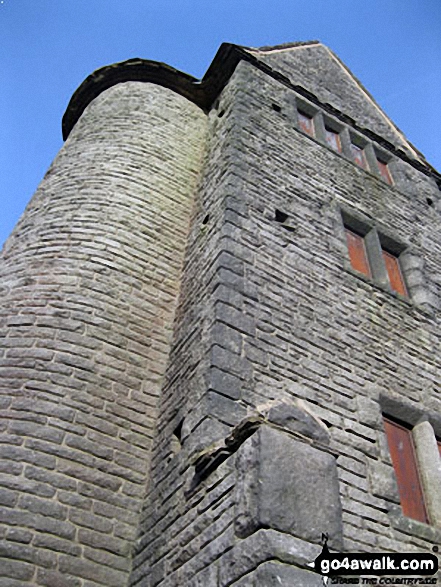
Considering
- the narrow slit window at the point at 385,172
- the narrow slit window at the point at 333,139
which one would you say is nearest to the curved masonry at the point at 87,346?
the narrow slit window at the point at 333,139

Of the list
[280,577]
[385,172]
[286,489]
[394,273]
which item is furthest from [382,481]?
[385,172]

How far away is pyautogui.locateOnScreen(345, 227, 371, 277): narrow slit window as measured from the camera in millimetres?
6926

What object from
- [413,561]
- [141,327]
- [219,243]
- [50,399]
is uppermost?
[219,243]

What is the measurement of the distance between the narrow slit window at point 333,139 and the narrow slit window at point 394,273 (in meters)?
2.30

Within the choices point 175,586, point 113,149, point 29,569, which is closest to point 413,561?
point 175,586

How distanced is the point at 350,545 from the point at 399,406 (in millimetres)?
1895

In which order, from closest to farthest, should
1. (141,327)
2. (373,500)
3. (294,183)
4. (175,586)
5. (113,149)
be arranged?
(175,586) → (373,500) → (141,327) → (294,183) → (113,149)

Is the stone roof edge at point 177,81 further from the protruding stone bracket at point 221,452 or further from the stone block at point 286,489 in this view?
the stone block at point 286,489

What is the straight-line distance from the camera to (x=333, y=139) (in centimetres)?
952

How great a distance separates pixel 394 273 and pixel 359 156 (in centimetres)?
311

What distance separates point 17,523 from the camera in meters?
3.84

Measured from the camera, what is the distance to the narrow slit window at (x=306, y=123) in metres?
9.01

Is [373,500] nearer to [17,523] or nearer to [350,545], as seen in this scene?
[350,545]

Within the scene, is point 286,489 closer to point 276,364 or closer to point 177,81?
point 276,364
